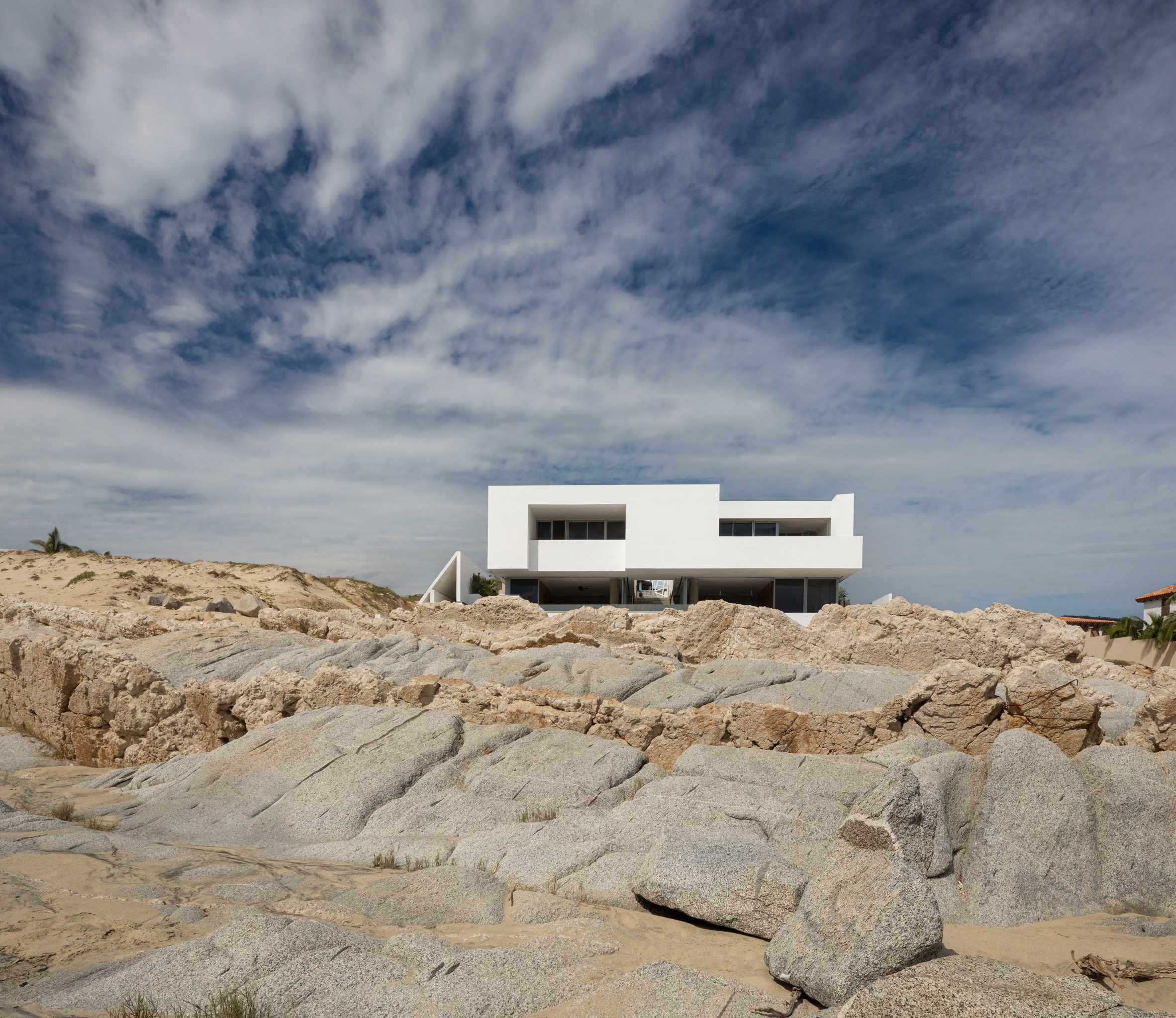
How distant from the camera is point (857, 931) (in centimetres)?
466

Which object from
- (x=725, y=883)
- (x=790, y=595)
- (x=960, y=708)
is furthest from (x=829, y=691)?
(x=790, y=595)

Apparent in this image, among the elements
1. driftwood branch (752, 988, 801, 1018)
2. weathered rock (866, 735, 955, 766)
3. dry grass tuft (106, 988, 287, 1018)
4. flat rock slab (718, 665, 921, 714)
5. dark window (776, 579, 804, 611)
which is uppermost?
dark window (776, 579, 804, 611)

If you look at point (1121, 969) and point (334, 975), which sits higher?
point (334, 975)

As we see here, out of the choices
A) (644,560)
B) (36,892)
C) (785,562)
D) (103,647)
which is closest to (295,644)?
(103,647)

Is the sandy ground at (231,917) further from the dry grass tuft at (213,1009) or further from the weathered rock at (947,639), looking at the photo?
the weathered rock at (947,639)

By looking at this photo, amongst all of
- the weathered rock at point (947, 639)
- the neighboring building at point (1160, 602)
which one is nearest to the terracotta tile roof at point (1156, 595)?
the neighboring building at point (1160, 602)

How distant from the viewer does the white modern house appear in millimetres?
36312

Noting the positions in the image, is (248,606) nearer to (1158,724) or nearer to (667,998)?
(667,998)

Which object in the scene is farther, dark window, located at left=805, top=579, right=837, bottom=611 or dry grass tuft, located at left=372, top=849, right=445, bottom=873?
dark window, located at left=805, top=579, right=837, bottom=611

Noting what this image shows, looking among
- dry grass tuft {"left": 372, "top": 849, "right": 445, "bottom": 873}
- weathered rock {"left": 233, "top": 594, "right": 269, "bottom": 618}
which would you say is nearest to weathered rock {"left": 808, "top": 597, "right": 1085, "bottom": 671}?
dry grass tuft {"left": 372, "top": 849, "right": 445, "bottom": 873}

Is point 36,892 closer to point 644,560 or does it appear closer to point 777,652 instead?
point 777,652

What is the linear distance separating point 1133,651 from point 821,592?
14297 mm

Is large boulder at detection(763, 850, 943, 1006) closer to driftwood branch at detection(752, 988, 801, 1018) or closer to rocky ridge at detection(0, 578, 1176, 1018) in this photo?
rocky ridge at detection(0, 578, 1176, 1018)

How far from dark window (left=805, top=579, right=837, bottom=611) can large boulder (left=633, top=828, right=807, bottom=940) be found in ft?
110
